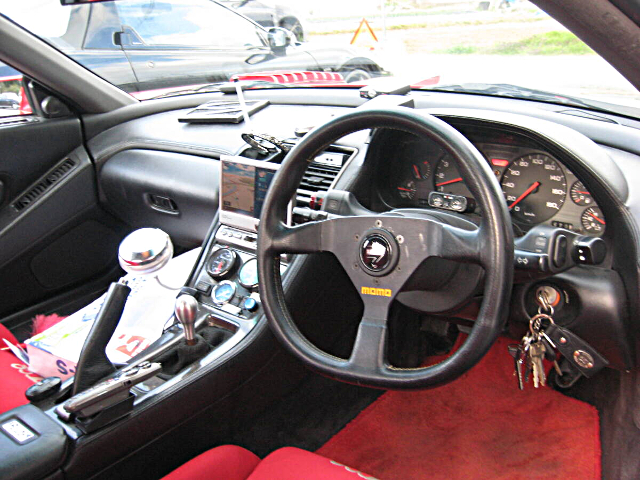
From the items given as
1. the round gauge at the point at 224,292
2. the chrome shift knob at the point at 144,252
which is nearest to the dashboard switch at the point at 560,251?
the round gauge at the point at 224,292

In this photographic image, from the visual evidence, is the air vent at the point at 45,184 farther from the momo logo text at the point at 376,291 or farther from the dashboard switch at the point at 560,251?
the dashboard switch at the point at 560,251

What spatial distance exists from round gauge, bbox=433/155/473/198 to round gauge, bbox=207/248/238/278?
0.66 meters

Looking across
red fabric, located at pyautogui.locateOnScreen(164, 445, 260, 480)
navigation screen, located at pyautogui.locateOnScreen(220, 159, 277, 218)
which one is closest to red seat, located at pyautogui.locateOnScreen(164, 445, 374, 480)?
red fabric, located at pyautogui.locateOnScreen(164, 445, 260, 480)

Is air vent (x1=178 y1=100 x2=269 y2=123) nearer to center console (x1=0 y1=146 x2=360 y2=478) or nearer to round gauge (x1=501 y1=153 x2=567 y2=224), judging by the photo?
center console (x1=0 y1=146 x2=360 y2=478)

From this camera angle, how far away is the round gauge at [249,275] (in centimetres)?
163

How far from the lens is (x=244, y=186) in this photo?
1723 millimetres

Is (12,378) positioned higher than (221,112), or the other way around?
(221,112)

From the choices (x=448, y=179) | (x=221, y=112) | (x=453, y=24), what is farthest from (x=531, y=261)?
(x=221, y=112)

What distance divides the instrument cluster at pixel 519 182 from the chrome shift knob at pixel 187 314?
2.33 feet

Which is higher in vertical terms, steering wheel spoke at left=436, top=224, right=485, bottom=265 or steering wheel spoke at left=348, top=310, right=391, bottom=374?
steering wheel spoke at left=436, top=224, right=485, bottom=265

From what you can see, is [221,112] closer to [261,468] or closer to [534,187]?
[534,187]

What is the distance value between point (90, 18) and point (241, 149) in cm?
103

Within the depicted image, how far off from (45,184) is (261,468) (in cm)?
168

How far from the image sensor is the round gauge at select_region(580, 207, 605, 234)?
140 cm
